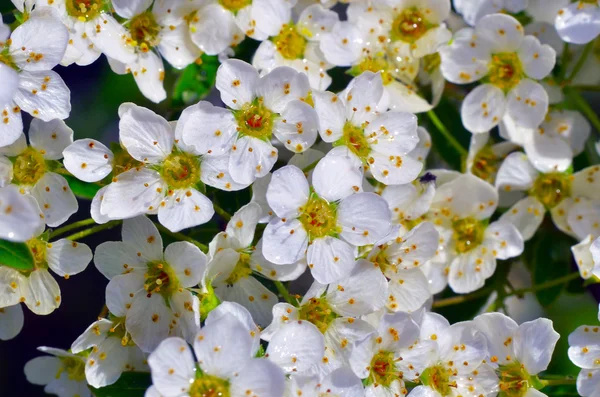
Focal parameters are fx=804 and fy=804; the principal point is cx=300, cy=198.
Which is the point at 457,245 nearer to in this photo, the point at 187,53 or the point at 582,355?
the point at 582,355

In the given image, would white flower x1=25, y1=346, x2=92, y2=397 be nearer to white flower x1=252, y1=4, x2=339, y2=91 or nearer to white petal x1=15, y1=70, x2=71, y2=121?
white petal x1=15, y1=70, x2=71, y2=121

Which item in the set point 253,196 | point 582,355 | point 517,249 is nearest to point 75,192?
point 253,196

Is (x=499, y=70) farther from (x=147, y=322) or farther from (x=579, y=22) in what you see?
(x=147, y=322)

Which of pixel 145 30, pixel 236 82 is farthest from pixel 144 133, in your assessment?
pixel 145 30

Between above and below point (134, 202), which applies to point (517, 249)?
below

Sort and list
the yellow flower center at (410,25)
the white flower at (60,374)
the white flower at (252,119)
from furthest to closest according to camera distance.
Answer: the yellow flower center at (410,25), the white flower at (60,374), the white flower at (252,119)

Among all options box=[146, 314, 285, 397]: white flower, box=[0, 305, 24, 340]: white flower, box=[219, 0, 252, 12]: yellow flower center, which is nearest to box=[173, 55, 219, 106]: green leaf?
box=[219, 0, 252, 12]: yellow flower center

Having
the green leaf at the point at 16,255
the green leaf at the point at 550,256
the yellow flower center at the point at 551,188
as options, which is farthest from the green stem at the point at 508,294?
the green leaf at the point at 16,255

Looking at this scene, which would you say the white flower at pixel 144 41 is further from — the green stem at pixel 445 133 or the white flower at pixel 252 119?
the green stem at pixel 445 133
